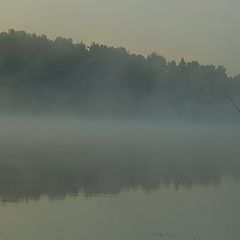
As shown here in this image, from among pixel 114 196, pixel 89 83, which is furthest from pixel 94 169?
pixel 89 83

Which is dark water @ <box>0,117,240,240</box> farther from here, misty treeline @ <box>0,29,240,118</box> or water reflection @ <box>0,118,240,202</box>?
misty treeline @ <box>0,29,240,118</box>

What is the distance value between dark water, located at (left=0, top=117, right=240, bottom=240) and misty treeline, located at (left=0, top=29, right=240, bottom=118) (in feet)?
72.3

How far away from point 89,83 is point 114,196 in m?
34.8

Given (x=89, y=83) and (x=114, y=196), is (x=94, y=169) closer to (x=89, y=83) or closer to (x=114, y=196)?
(x=114, y=196)

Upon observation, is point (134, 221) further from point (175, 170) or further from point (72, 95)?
point (72, 95)

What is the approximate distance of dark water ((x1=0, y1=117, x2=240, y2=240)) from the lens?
716 cm

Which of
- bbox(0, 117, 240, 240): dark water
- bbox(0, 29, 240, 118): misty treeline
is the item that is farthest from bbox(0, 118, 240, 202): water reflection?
bbox(0, 29, 240, 118): misty treeline

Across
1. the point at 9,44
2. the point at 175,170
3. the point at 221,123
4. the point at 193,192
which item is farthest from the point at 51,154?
the point at 221,123

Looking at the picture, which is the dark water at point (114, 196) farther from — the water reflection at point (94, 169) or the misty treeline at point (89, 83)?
the misty treeline at point (89, 83)

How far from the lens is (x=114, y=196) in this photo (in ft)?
31.1

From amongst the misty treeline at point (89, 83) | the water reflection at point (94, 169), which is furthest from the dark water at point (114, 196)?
the misty treeline at point (89, 83)

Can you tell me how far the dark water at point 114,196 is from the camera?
282 inches

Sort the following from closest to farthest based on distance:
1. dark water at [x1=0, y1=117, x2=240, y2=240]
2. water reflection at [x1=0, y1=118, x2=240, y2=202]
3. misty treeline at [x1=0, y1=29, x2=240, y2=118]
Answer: dark water at [x1=0, y1=117, x2=240, y2=240] → water reflection at [x1=0, y1=118, x2=240, y2=202] → misty treeline at [x1=0, y1=29, x2=240, y2=118]

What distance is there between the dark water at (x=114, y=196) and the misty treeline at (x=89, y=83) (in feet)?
72.3
